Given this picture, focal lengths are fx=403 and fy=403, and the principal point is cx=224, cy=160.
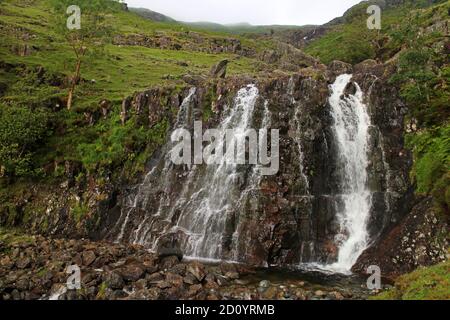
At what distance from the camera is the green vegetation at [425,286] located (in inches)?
599

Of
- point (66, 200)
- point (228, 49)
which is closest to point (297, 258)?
point (66, 200)

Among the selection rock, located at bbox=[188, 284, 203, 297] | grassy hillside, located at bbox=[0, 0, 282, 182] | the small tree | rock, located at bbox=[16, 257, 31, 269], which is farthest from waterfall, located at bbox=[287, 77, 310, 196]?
the small tree

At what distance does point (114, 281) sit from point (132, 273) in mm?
1362

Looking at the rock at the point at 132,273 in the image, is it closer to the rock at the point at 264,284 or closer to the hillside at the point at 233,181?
the hillside at the point at 233,181

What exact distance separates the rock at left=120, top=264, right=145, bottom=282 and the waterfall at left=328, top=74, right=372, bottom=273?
42.4 feet

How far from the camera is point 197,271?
23.3 metres

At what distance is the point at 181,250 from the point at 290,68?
2303 inches

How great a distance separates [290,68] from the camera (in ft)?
263

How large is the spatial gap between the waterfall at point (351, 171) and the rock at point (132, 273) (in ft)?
42.4

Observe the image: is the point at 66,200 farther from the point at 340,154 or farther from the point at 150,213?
the point at 340,154

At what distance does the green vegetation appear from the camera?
599 inches

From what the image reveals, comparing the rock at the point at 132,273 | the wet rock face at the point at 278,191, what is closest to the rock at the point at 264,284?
the wet rock face at the point at 278,191

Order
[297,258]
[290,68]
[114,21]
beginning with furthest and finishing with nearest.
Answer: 1. [114,21]
2. [290,68]
3. [297,258]

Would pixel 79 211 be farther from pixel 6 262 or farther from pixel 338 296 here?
pixel 338 296
